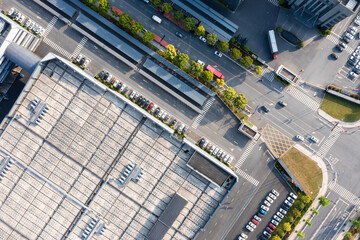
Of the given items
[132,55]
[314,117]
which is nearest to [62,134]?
[132,55]

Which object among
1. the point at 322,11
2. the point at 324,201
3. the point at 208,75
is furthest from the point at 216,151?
the point at 322,11

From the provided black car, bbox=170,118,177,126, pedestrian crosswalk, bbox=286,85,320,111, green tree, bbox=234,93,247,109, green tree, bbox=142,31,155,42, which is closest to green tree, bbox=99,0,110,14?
green tree, bbox=142,31,155,42

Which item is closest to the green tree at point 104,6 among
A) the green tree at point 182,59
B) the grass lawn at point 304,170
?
the green tree at point 182,59

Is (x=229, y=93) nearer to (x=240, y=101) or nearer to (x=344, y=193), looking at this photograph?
(x=240, y=101)

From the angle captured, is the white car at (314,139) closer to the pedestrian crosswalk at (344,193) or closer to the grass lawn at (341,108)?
the grass lawn at (341,108)

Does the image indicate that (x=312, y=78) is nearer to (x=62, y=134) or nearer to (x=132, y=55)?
(x=132, y=55)

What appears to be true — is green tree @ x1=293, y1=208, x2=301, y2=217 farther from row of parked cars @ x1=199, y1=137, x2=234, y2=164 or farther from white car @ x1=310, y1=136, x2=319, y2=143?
row of parked cars @ x1=199, y1=137, x2=234, y2=164
